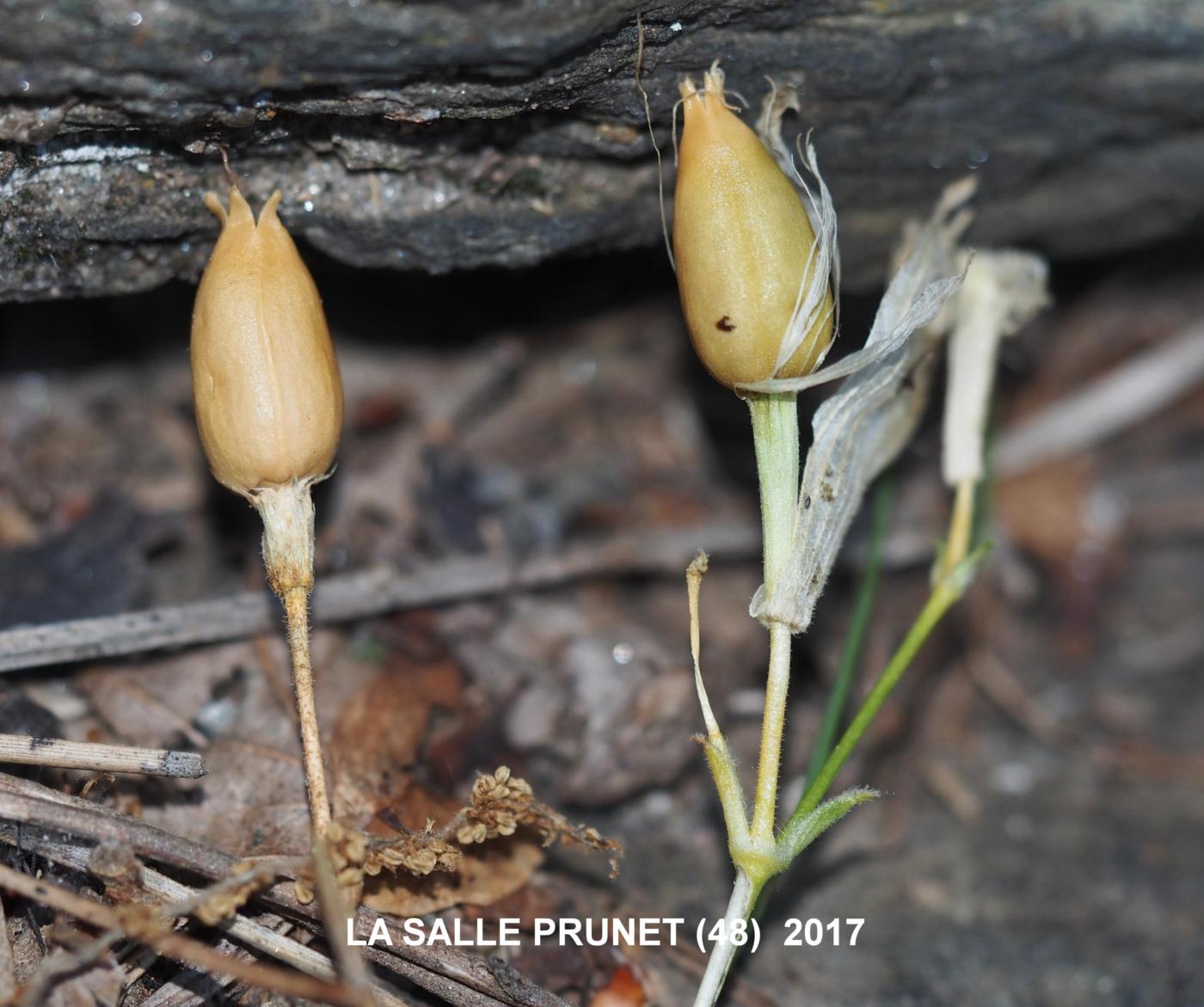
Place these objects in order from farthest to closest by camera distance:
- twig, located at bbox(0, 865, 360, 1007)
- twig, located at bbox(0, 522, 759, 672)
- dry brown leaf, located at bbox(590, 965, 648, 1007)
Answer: twig, located at bbox(0, 522, 759, 672) → dry brown leaf, located at bbox(590, 965, 648, 1007) → twig, located at bbox(0, 865, 360, 1007)

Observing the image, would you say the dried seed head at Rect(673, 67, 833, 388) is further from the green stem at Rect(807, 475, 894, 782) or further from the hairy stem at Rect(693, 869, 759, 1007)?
the hairy stem at Rect(693, 869, 759, 1007)

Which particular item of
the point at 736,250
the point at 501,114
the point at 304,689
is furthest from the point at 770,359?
the point at 304,689

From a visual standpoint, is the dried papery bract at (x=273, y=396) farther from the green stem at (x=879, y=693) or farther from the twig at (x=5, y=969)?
the green stem at (x=879, y=693)

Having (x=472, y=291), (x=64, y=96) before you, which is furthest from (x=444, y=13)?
(x=472, y=291)

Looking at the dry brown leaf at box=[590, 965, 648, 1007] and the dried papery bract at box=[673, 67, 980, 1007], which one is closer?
the dried papery bract at box=[673, 67, 980, 1007]

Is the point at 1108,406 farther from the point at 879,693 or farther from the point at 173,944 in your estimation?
the point at 173,944

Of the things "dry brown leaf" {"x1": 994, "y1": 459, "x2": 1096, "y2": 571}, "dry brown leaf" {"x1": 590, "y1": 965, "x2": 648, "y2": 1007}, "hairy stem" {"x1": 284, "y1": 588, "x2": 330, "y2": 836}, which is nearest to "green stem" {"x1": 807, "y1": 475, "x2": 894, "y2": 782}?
"dry brown leaf" {"x1": 590, "y1": 965, "x2": 648, "y2": 1007}

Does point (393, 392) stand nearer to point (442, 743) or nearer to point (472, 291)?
point (472, 291)
